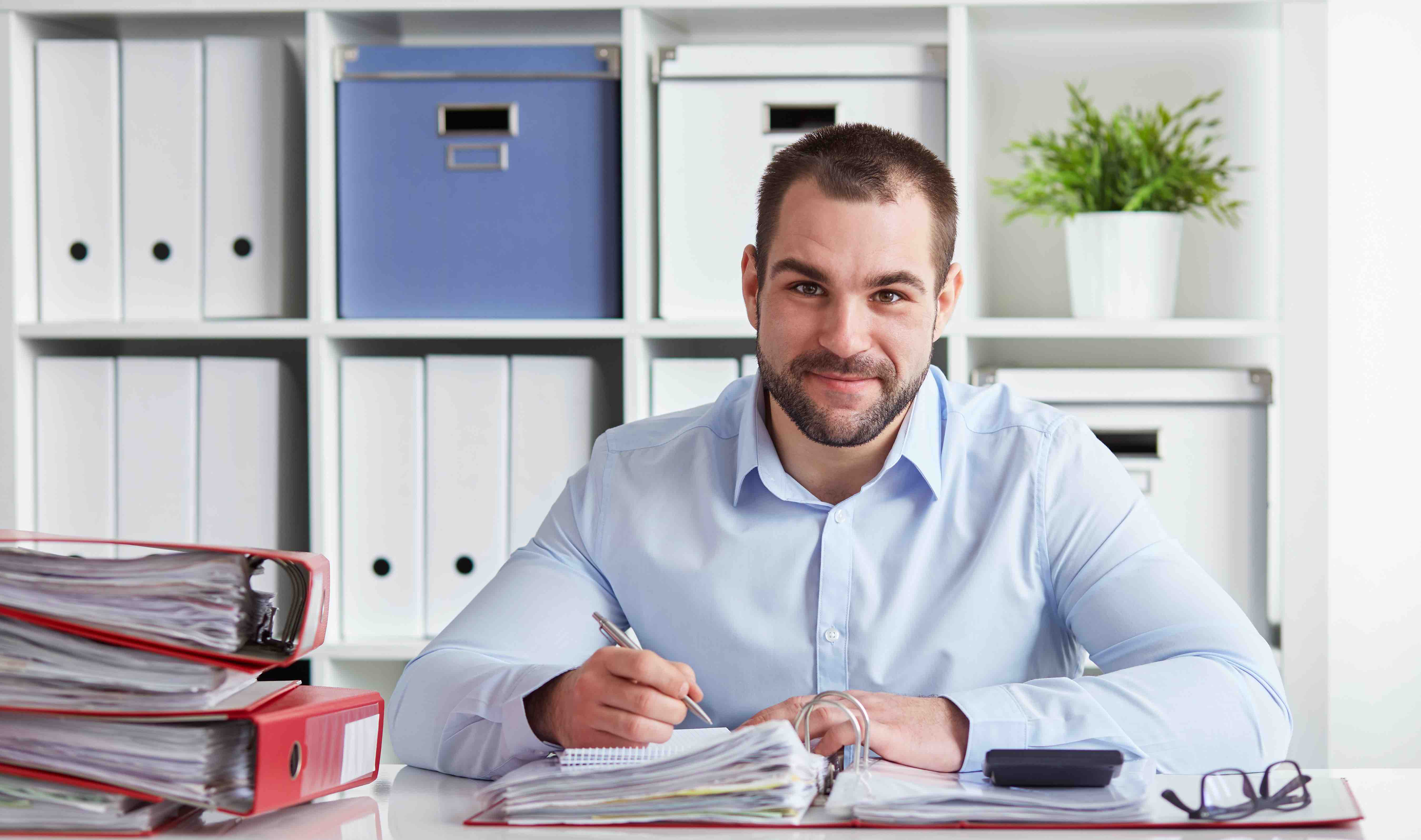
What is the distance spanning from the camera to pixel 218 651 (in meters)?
0.79

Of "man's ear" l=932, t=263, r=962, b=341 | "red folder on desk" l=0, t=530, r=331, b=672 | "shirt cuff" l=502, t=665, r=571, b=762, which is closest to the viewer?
"red folder on desk" l=0, t=530, r=331, b=672

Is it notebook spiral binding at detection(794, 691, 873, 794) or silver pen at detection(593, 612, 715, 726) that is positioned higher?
silver pen at detection(593, 612, 715, 726)

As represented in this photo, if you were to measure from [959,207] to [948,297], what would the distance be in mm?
419

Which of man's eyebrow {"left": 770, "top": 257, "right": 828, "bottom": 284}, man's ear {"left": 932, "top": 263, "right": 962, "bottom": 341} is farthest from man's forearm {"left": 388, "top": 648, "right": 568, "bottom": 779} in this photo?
man's ear {"left": 932, "top": 263, "right": 962, "bottom": 341}

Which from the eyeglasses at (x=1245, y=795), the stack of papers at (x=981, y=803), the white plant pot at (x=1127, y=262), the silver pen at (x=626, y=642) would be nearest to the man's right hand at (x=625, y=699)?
the silver pen at (x=626, y=642)

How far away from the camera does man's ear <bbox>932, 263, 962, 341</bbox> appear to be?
51.5 inches

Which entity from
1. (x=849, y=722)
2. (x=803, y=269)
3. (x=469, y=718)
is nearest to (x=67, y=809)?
(x=469, y=718)

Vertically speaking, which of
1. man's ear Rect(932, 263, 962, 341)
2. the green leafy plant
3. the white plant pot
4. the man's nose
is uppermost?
the green leafy plant

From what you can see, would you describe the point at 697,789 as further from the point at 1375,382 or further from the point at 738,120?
the point at 1375,382

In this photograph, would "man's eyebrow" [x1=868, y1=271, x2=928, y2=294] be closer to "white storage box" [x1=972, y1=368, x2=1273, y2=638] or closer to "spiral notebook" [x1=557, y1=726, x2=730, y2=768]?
"spiral notebook" [x1=557, y1=726, x2=730, y2=768]

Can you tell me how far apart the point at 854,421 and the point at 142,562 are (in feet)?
2.18

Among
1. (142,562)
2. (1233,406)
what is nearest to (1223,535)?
(1233,406)

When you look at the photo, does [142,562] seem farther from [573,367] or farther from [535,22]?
[535,22]

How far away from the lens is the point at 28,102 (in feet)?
6.13
